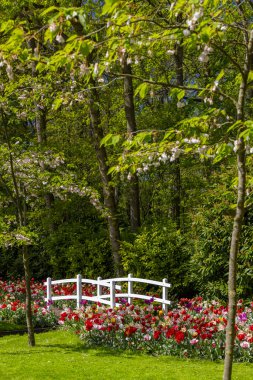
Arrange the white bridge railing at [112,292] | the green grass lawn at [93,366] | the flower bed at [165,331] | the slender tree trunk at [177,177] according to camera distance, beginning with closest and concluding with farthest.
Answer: the green grass lawn at [93,366] → the flower bed at [165,331] → the white bridge railing at [112,292] → the slender tree trunk at [177,177]

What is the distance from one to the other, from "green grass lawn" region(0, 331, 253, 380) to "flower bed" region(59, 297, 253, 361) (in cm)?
30

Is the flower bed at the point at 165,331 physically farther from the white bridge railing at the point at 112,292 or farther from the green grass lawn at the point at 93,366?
the white bridge railing at the point at 112,292

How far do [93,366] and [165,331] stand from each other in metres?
1.72

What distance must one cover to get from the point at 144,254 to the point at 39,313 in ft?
11.8

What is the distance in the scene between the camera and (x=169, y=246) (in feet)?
50.6

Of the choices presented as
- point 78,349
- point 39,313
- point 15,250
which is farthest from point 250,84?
point 15,250

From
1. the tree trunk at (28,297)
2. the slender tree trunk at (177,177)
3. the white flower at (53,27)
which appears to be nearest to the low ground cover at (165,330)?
the tree trunk at (28,297)

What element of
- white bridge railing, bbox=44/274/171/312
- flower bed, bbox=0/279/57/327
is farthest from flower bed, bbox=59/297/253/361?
flower bed, bbox=0/279/57/327

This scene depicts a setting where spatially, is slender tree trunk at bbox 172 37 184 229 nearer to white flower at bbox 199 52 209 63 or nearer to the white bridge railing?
the white bridge railing

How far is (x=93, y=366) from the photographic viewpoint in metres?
8.91

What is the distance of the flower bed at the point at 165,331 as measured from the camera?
935cm

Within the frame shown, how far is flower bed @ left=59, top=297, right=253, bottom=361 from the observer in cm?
935

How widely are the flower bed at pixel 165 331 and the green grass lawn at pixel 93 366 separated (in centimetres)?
30

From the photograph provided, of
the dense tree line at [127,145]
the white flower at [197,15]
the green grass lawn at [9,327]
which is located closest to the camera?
the white flower at [197,15]
